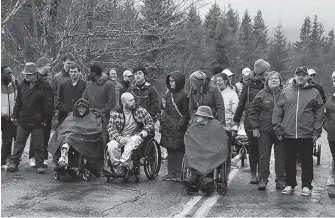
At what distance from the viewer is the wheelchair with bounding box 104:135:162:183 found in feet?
30.3

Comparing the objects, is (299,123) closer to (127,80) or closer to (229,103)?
(229,103)

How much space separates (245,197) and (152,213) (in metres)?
1.83

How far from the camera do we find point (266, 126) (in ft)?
29.7

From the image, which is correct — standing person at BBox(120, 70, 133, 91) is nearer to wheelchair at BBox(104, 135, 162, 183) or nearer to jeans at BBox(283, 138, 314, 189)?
wheelchair at BBox(104, 135, 162, 183)

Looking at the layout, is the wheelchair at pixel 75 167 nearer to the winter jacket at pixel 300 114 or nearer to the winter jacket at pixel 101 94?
the winter jacket at pixel 101 94

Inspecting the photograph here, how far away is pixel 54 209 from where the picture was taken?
7234 millimetres

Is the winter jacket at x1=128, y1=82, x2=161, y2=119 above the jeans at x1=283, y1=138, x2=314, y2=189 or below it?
above

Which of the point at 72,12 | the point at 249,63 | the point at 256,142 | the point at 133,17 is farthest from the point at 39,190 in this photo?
the point at 249,63

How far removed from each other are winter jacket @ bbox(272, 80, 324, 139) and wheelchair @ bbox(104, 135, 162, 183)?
2.32 meters

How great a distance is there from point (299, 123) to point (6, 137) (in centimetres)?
562

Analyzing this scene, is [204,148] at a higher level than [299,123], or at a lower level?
lower

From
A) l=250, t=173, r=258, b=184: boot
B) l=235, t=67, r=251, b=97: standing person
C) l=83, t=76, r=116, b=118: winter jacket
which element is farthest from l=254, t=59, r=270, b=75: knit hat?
l=235, t=67, r=251, b=97: standing person

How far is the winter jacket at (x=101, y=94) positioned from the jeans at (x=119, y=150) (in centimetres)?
152

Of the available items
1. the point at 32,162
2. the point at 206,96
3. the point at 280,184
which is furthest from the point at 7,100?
the point at 280,184
